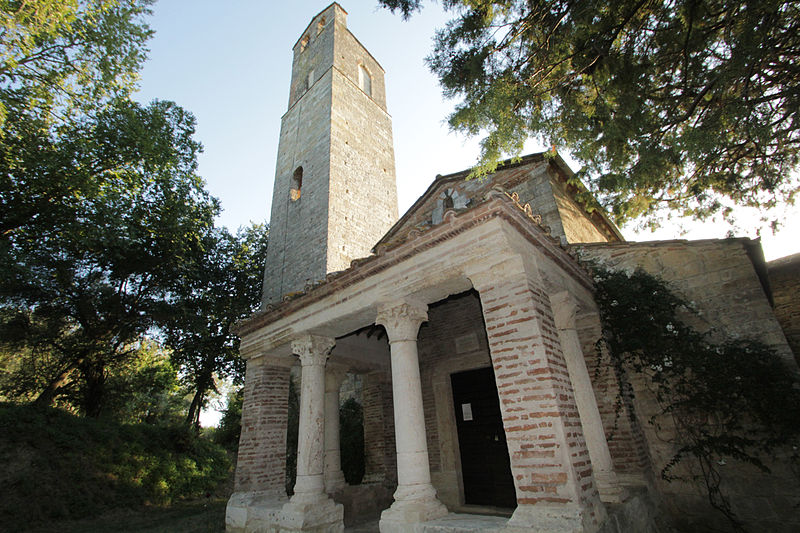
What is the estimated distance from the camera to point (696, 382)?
541 centimetres

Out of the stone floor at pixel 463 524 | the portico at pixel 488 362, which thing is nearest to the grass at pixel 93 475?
the portico at pixel 488 362

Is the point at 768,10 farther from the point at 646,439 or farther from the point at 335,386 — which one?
the point at 335,386

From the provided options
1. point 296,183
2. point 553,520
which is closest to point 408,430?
point 553,520

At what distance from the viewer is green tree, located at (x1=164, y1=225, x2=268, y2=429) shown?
14805 millimetres

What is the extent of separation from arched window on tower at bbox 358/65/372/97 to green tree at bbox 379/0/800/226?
1695 cm

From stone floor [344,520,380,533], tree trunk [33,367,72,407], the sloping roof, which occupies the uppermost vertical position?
the sloping roof

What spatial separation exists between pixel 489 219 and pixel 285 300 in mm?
4082

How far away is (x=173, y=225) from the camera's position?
13211 millimetres

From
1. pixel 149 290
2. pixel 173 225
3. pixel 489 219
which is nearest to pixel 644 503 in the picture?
pixel 489 219

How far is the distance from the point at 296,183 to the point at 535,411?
16.7 m

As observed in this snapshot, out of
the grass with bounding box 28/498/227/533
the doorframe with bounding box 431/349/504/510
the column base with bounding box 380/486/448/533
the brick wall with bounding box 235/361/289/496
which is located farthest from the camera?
the grass with bounding box 28/498/227/533

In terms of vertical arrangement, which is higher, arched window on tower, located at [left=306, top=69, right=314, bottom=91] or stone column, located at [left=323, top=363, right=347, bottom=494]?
arched window on tower, located at [left=306, top=69, right=314, bottom=91]

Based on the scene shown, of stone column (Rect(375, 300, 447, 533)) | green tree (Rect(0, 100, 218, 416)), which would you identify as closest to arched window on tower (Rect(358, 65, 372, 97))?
green tree (Rect(0, 100, 218, 416))

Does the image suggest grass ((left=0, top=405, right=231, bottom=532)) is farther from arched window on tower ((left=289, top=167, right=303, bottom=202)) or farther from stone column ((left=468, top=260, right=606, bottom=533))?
arched window on tower ((left=289, top=167, right=303, bottom=202))
